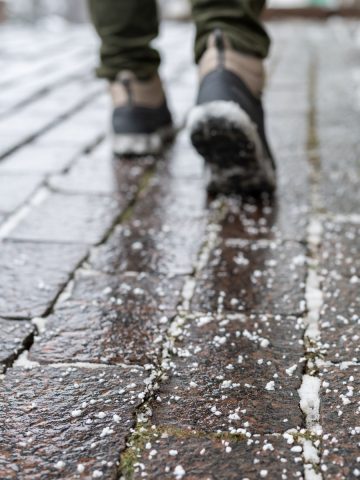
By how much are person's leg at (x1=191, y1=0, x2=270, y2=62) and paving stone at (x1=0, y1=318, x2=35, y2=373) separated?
3.53 feet

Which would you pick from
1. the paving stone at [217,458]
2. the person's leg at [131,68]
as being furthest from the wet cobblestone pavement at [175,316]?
the person's leg at [131,68]

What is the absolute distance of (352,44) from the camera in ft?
21.2

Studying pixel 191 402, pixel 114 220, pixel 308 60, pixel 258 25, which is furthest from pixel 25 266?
pixel 308 60

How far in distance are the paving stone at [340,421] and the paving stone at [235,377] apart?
1.8 inches

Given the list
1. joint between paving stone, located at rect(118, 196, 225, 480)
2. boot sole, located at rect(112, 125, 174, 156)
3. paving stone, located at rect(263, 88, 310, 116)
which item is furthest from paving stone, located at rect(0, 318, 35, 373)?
paving stone, located at rect(263, 88, 310, 116)

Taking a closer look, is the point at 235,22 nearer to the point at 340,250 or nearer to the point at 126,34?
the point at 126,34

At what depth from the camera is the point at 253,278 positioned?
1588 mm

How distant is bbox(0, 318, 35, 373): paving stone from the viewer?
4.14ft

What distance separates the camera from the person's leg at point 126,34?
2432mm

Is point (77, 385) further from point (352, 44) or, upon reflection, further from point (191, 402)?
point (352, 44)

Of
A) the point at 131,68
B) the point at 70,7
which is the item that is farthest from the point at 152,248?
the point at 70,7

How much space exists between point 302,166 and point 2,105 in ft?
5.56

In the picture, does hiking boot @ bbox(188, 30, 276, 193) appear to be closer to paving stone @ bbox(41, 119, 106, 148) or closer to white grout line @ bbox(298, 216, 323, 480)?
white grout line @ bbox(298, 216, 323, 480)

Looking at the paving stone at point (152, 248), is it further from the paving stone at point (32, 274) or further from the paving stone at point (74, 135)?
the paving stone at point (74, 135)
